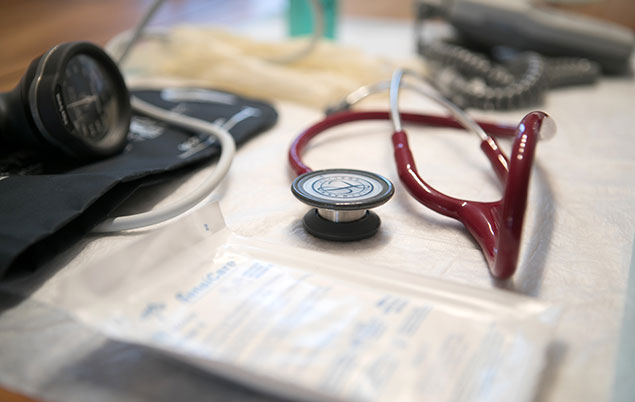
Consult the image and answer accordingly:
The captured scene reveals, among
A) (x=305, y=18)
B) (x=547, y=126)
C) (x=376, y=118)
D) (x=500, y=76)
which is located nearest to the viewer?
(x=547, y=126)

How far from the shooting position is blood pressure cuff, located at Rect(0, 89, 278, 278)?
41cm

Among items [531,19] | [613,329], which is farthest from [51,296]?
[531,19]

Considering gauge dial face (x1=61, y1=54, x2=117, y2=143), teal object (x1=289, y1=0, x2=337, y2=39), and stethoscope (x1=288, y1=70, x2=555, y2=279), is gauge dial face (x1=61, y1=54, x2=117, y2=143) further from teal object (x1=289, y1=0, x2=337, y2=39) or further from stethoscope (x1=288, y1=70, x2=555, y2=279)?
teal object (x1=289, y1=0, x2=337, y2=39)

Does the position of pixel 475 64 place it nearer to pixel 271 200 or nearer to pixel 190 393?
pixel 271 200

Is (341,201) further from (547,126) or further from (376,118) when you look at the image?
(376,118)

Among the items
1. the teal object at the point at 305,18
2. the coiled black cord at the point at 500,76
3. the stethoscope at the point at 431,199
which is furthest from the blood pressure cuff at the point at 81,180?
the teal object at the point at 305,18

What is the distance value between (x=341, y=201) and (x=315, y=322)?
13 centimetres

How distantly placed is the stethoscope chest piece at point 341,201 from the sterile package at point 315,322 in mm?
59

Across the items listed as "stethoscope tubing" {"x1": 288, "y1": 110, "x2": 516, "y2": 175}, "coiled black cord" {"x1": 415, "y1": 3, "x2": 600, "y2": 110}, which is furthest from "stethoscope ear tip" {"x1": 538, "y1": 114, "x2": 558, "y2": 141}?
"coiled black cord" {"x1": 415, "y1": 3, "x2": 600, "y2": 110}

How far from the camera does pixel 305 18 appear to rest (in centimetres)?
120

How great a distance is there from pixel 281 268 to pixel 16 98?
32 cm

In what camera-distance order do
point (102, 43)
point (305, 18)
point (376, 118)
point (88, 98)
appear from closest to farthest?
point (88, 98) → point (376, 118) → point (102, 43) → point (305, 18)

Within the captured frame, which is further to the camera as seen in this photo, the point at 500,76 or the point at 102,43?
the point at 102,43

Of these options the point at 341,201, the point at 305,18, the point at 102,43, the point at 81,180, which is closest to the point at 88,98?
the point at 81,180
